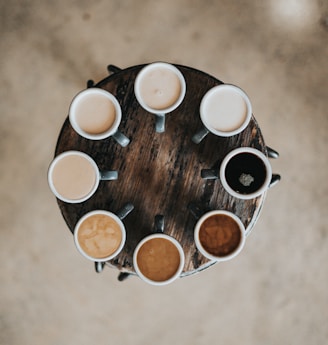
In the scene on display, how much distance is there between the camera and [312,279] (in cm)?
229

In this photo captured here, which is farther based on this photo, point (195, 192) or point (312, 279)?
point (312, 279)

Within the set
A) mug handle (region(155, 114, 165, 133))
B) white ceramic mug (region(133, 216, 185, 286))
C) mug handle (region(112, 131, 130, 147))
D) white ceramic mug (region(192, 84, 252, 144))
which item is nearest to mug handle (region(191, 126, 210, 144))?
white ceramic mug (region(192, 84, 252, 144))

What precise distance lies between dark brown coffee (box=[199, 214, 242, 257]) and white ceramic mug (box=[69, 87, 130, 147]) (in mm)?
520

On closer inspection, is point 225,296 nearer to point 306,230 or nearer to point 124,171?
point 306,230

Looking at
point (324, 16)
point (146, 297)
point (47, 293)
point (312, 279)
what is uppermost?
point (324, 16)

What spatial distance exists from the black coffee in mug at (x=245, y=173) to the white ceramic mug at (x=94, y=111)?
48cm

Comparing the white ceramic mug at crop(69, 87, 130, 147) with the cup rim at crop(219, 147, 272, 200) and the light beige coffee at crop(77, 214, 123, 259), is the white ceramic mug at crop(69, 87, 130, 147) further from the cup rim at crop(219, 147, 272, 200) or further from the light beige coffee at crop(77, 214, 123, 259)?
the cup rim at crop(219, 147, 272, 200)

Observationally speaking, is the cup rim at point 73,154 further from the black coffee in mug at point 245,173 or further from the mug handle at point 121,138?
the black coffee in mug at point 245,173

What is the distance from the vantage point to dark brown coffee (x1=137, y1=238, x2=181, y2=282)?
1417 mm

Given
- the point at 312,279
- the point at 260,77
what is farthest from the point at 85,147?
the point at 312,279

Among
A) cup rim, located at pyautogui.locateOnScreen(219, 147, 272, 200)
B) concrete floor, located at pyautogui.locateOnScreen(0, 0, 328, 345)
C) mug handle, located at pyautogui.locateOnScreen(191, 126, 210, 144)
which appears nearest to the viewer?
cup rim, located at pyautogui.locateOnScreen(219, 147, 272, 200)

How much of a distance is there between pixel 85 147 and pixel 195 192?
0.51m

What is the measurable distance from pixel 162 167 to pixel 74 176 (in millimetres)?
377

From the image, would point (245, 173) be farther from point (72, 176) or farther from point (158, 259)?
point (72, 176)
